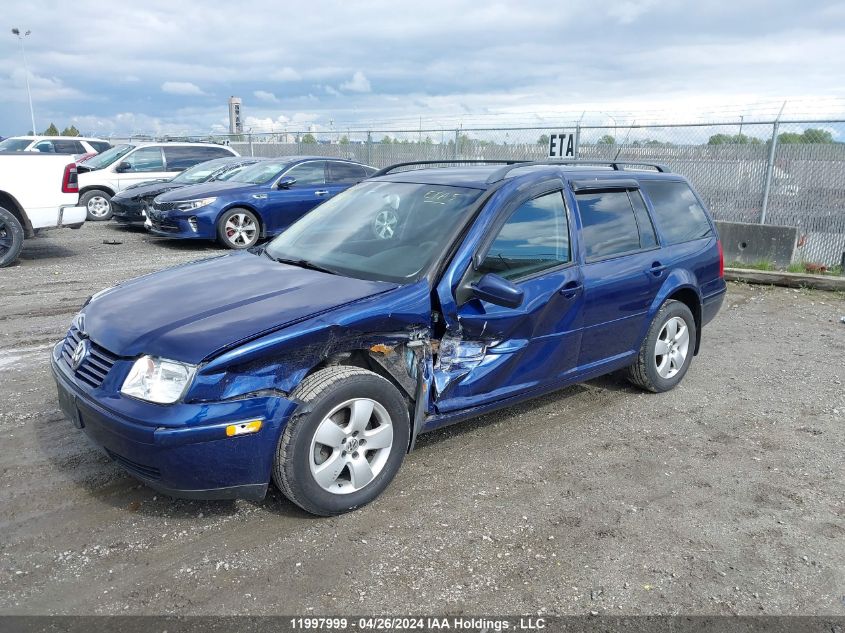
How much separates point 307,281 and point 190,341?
0.84m

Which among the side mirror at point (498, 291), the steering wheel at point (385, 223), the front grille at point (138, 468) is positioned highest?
the steering wheel at point (385, 223)

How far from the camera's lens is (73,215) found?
34.2ft

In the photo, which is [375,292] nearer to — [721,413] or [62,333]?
[721,413]

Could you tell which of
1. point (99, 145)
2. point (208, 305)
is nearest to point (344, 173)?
point (208, 305)

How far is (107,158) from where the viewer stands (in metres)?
15.5

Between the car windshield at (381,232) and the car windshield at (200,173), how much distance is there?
9.42m

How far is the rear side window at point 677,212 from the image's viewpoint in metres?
5.31


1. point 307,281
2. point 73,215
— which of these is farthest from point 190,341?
point 73,215

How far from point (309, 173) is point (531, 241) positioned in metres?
8.73

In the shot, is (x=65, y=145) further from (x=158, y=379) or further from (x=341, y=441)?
(x=341, y=441)

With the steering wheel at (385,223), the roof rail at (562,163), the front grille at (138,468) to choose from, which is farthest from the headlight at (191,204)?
the front grille at (138,468)

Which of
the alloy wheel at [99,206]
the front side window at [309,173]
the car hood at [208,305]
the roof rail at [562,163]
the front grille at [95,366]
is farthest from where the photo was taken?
the alloy wheel at [99,206]

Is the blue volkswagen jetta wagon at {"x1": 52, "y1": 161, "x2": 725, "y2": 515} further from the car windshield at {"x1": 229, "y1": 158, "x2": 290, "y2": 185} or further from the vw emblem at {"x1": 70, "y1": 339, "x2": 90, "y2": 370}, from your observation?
the car windshield at {"x1": 229, "y1": 158, "x2": 290, "y2": 185}

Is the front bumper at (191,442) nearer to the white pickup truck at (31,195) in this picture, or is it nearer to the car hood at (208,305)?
the car hood at (208,305)
